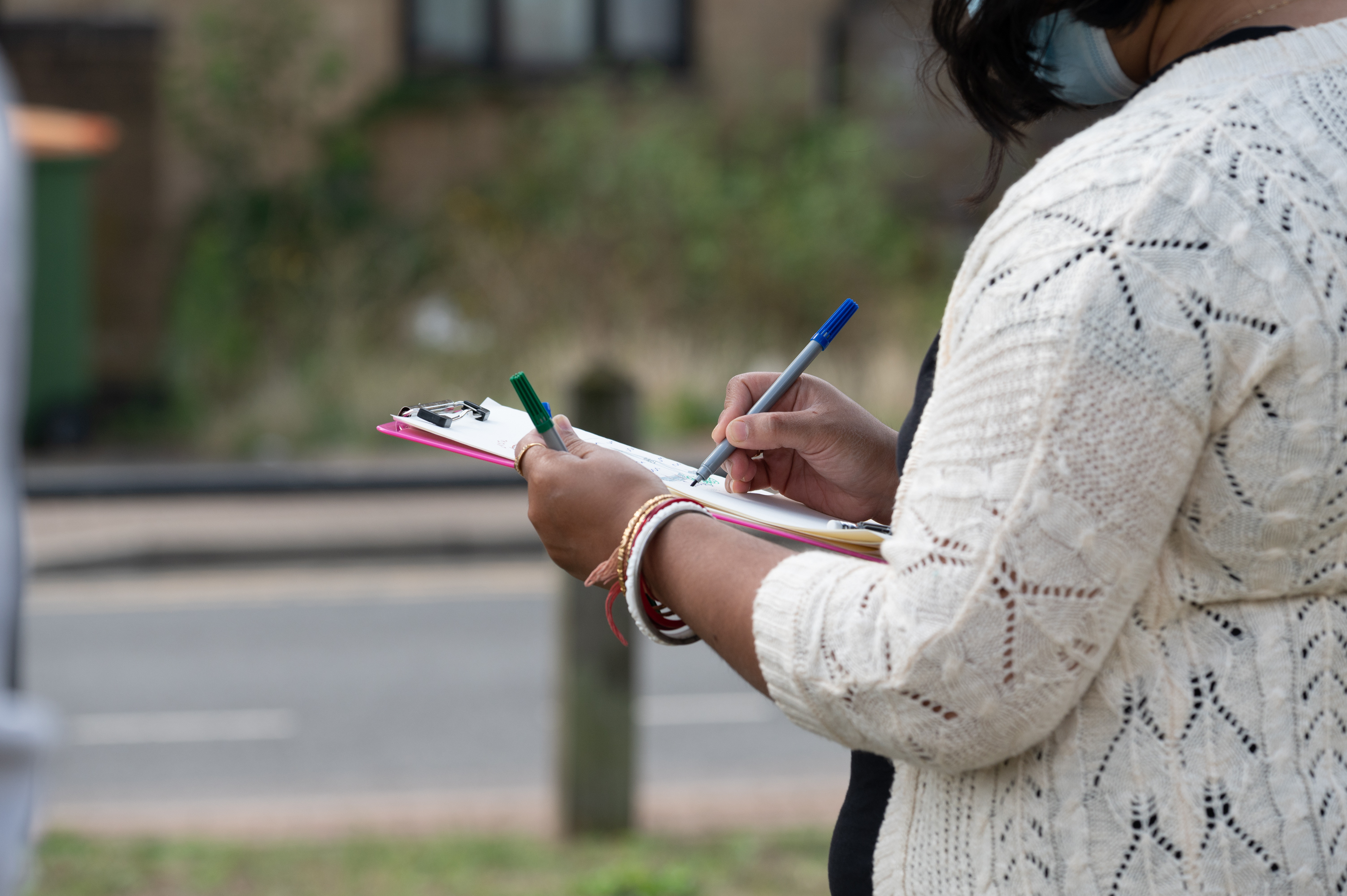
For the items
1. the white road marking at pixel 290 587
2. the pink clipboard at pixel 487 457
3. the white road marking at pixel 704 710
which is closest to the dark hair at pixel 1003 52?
the pink clipboard at pixel 487 457

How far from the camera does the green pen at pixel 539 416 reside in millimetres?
1407

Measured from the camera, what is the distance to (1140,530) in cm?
107

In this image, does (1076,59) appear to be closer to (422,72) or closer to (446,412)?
(446,412)

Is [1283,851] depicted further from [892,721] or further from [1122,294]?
[1122,294]

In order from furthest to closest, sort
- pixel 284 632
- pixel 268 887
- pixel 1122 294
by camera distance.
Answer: pixel 284 632 → pixel 268 887 → pixel 1122 294

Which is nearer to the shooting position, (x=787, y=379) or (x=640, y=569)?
(x=640, y=569)

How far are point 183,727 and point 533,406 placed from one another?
16.6 feet

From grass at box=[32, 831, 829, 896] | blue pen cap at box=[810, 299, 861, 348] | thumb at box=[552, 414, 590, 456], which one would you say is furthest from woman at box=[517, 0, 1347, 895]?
grass at box=[32, 831, 829, 896]

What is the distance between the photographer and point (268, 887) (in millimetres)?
3480

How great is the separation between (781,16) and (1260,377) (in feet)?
49.8

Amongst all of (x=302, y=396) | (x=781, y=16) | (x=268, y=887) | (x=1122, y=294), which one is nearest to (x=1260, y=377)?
(x=1122, y=294)

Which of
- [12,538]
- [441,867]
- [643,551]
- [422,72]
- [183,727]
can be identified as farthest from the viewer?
[422,72]

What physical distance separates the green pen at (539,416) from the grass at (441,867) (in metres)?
2.08

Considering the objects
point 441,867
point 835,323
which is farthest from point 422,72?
point 835,323
